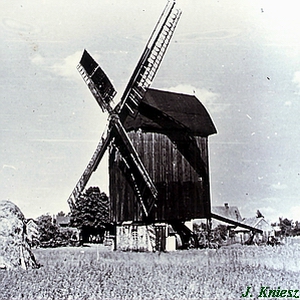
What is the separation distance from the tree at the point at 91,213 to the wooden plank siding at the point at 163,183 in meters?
0.15

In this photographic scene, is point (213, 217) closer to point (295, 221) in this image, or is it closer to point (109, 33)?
point (295, 221)

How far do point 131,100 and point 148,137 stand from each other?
0.65 meters

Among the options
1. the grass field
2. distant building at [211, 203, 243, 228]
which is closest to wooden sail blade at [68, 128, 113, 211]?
the grass field

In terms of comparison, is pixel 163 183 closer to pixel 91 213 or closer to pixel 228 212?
pixel 228 212

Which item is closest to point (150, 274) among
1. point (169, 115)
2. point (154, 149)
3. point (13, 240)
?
point (154, 149)

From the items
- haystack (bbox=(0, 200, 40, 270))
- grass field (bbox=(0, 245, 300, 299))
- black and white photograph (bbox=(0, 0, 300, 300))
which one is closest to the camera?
grass field (bbox=(0, 245, 300, 299))

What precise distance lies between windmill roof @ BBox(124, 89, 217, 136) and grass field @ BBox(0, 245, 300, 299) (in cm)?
196

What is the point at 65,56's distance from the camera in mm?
8430

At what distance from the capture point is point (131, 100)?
28.9ft

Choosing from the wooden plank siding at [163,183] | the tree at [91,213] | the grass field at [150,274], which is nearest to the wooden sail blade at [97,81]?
the wooden plank siding at [163,183]

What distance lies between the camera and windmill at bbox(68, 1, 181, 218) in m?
8.45

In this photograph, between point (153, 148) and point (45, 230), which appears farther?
point (153, 148)

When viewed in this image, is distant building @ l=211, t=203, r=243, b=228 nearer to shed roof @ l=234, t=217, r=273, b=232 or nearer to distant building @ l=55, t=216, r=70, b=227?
shed roof @ l=234, t=217, r=273, b=232

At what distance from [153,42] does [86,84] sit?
48.7 inches
